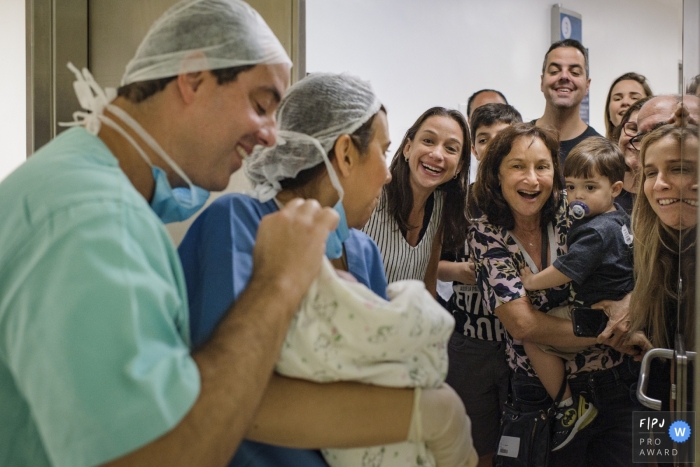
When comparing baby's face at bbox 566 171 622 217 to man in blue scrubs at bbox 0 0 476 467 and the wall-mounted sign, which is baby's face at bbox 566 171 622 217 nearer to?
the wall-mounted sign

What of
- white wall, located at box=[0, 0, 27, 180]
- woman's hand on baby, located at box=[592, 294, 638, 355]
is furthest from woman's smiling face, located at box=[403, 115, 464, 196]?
white wall, located at box=[0, 0, 27, 180]

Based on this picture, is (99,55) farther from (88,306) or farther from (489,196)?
(88,306)

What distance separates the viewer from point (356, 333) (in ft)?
2.85

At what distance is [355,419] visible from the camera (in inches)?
35.8

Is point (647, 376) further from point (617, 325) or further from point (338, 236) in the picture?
point (338, 236)

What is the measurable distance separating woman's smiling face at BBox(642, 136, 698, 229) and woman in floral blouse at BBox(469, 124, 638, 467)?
229 millimetres

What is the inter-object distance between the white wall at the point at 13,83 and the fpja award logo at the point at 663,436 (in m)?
1.77

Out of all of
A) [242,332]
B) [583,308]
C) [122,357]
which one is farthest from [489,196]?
[122,357]

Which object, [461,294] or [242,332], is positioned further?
[461,294]

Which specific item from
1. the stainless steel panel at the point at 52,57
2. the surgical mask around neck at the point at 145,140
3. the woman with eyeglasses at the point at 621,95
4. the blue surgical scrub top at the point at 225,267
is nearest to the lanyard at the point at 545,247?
the woman with eyeglasses at the point at 621,95

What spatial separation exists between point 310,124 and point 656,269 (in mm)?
841

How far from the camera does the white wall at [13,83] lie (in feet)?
5.80

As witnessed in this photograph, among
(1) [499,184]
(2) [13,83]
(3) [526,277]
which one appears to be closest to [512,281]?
(3) [526,277]

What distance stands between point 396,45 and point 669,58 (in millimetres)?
770
